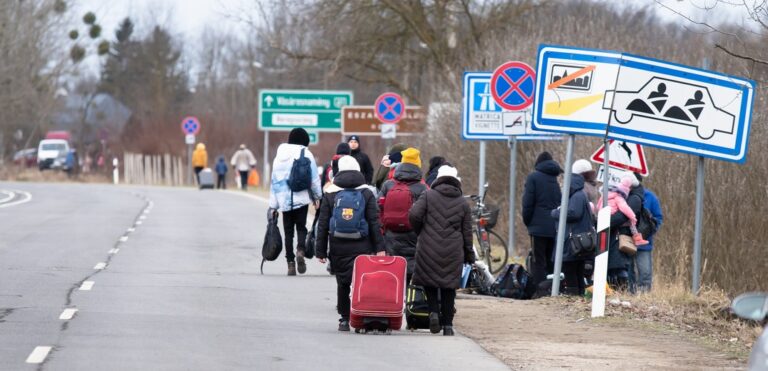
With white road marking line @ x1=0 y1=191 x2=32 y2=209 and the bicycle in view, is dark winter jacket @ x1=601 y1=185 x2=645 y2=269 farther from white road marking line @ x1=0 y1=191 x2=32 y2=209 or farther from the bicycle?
white road marking line @ x1=0 y1=191 x2=32 y2=209

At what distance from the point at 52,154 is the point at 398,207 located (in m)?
66.6

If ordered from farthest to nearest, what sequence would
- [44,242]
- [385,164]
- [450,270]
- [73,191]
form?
1. [73,191]
2. [44,242]
3. [385,164]
4. [450,270]

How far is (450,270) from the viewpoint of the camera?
12.2 meters

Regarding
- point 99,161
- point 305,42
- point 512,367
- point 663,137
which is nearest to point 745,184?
point 663,137

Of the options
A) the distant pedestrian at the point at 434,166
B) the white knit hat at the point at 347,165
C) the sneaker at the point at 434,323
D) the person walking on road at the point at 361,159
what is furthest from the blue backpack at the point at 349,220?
the person walking on road at the point at 361,159

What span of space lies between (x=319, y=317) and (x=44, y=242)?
1057 centimetres

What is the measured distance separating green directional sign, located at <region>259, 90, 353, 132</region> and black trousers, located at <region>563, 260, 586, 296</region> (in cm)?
2893

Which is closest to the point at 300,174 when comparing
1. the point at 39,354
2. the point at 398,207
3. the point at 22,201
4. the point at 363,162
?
the point at 363,162

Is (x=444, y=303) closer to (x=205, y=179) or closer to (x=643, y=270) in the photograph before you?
(x=643, y=270)

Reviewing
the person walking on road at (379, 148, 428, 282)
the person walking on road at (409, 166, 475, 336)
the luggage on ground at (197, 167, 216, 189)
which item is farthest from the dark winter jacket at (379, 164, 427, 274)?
the luggage on ground at (197, 167, 216, 189)

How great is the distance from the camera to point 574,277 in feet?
52.9

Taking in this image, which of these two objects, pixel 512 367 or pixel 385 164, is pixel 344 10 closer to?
pixel 385 164

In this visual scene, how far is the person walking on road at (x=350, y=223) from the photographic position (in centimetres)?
1270

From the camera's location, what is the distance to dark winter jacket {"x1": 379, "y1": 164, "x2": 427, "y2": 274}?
42.3ft
